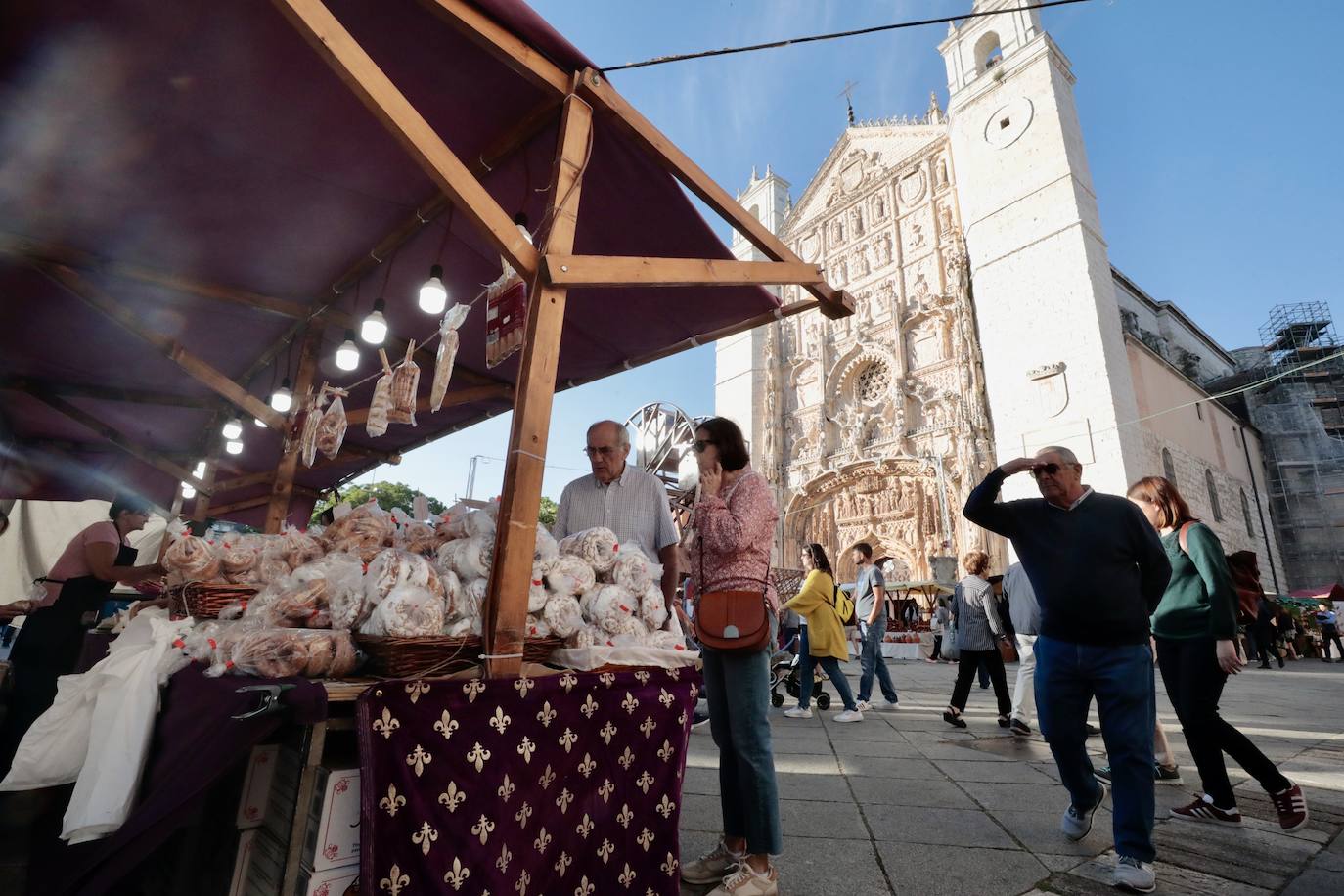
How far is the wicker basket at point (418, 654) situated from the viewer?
5.67 ft

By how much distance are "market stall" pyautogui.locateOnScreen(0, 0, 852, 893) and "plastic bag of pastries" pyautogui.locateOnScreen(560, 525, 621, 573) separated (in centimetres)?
33

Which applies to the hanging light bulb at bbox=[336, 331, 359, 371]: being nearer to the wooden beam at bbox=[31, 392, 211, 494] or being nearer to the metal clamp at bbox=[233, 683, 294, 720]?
the wooden beam at bbox=[31, 392, 211, 494]

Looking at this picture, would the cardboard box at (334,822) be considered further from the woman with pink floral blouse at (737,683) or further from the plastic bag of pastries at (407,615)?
the woman with pink floral blouse at (737,683)

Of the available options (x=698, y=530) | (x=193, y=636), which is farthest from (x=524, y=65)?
(x=193, y=636)

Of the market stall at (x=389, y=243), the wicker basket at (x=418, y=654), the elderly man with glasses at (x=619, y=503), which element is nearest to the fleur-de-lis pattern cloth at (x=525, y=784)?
the market stall at (x=389, y=243)

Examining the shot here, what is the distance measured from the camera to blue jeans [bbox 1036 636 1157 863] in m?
2.33

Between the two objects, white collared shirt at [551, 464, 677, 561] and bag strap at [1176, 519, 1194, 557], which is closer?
bag strap at [1176, 519, 1194, 557]

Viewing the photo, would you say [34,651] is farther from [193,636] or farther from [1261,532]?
[1261,532]

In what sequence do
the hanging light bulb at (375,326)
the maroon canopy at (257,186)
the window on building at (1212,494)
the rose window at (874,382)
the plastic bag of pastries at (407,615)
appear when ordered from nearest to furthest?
the plastic bag of pastries at (407,615)
the maroon canopy at (257,186)
the hanging light bulb at (375,326)
the window on building at (1212,494)
the rose window at (874,382)

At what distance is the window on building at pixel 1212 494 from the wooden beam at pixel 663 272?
22471mm

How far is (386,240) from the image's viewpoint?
401cm

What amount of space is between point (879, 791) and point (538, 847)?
8.19 feet

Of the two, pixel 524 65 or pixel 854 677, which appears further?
pixel 854 677

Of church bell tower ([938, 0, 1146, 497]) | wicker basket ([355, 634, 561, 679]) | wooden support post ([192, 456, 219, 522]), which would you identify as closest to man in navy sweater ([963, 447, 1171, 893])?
wicker basket ([355, 634, 561, 679])
